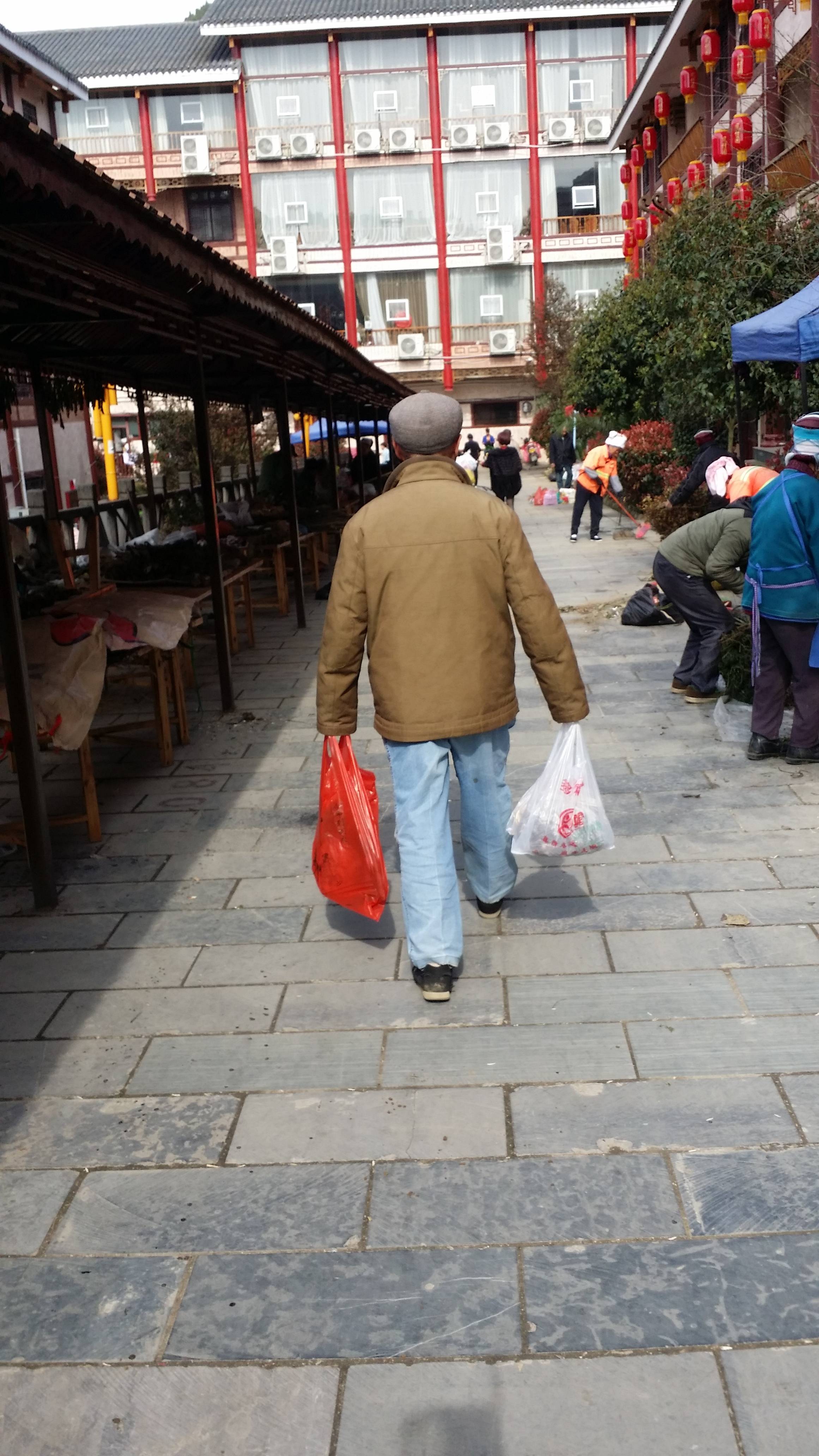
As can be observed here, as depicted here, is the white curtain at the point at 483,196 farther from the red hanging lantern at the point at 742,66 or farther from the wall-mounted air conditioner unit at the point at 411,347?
the red hanging lantern at the point at 742,66

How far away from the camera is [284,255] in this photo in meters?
44.3

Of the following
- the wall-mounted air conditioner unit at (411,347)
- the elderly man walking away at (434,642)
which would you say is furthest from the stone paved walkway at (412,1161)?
the wall-mounted air conditioner unit at (411,347)

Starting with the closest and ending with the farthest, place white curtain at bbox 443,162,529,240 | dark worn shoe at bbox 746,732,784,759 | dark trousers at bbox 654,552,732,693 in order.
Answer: dark worn shoe at bbox 746,732,784,759 → dark trousers at bbox 654,552,732,693 → white curtain at bbox 443,162,529,240

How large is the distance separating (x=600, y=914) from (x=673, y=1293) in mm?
2107

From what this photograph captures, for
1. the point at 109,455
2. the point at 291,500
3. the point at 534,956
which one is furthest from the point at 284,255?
the point at 534,956

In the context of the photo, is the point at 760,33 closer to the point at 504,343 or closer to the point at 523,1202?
the point at 523,1202

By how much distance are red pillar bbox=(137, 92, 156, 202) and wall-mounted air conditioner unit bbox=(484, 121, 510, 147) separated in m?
11.7

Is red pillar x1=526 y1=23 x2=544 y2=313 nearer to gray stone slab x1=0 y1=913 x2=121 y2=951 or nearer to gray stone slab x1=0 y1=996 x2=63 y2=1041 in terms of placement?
gray stone slab x1=0 y1=913 x2=121 y2=951

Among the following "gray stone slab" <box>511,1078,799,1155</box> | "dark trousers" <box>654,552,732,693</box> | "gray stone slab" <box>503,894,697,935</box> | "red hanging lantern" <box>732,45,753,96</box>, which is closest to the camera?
"gray stone slab" <box>511,1078,799,1155</box>

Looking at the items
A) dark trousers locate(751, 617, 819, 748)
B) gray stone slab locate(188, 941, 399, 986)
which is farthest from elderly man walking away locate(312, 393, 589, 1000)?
dark trousers locate(751, 617, 819, 748)

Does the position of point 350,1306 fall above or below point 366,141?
below

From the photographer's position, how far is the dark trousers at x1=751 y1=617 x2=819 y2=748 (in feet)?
20.2

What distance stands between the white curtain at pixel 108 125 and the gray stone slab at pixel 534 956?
155 ft

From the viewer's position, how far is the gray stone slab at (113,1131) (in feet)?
10.7
